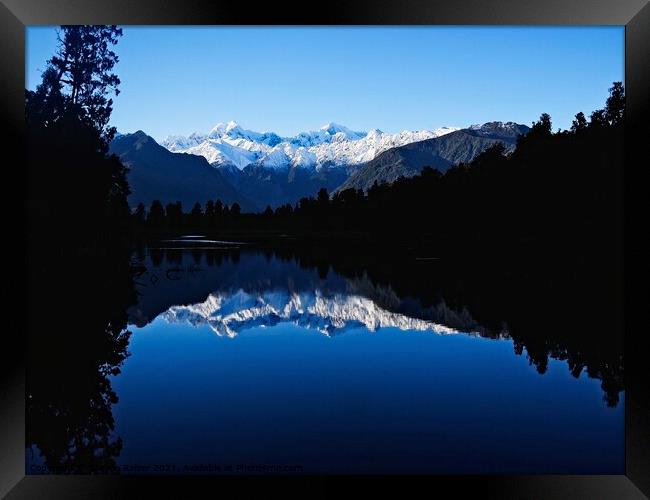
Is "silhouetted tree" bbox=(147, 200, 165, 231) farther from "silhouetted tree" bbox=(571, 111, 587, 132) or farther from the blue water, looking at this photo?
the blue water

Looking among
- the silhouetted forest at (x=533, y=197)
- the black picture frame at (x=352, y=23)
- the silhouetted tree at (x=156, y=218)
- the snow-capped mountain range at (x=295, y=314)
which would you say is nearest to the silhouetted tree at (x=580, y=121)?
the silhouetted forest at (x=533, y=197)

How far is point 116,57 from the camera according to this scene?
32375 mm

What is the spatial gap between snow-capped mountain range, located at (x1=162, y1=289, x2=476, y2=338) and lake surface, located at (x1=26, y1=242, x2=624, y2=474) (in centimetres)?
12

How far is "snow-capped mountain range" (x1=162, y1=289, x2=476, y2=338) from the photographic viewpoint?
60.6 feet

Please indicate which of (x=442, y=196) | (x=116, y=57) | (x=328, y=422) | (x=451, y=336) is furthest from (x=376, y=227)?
(x=328, y=422)

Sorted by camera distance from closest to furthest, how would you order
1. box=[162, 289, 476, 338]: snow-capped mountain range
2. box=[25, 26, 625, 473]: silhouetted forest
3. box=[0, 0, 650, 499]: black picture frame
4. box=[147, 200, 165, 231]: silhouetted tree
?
box=[0, 0, 650, 499]: black picture frame < box=[25, 26, 625, 473]: silhouetted forest < box=[162, 289, 476, 338]: snow-capped mountain range < box=[147, 200, 165, 231]: silhouetted tree

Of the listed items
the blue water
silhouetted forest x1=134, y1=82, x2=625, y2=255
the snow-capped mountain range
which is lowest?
the blue water

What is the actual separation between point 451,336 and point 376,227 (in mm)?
89507

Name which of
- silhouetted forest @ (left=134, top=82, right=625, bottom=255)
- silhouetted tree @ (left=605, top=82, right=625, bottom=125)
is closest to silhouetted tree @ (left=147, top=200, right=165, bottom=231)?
silhouetted forest @ (left=134, top=82, right=625, bottom=255)

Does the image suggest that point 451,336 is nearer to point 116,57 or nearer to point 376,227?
point 116,57

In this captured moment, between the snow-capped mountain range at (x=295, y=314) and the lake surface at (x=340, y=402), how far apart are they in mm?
117

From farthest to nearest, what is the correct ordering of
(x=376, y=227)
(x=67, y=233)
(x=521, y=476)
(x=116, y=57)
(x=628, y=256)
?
(x=376, y=227), (x=116, y=57), (x=67, y=233), (x=628, y=256), (x=521, y=476)

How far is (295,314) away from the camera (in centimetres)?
2105

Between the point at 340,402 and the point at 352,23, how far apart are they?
20.3ft
